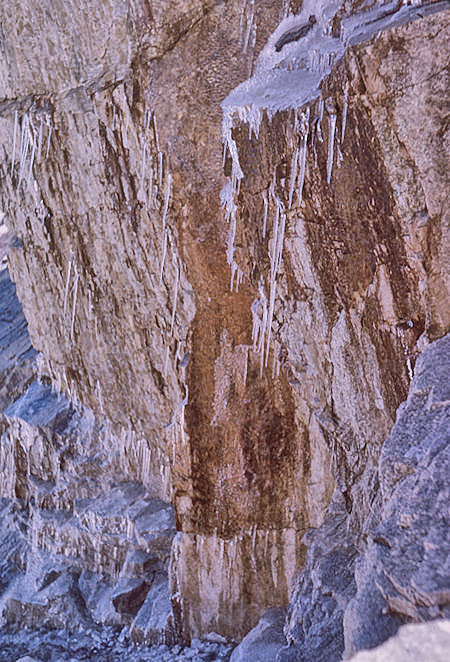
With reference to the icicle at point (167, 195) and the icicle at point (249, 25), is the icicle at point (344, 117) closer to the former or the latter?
the icicle at point (249, 25)

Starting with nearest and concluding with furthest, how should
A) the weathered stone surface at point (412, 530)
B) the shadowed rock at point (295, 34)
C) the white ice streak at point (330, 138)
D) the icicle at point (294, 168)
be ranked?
the weathered stone surface at point (412, 530), the white ice streak at point (330, 138), the icicle at point (294, 168), the shadowed rock at point (295, 34)

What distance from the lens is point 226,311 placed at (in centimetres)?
600

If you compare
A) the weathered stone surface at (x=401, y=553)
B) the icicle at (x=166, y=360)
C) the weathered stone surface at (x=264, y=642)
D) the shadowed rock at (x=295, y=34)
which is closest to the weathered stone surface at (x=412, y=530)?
the weathered stone surface at (x=401, y=553)

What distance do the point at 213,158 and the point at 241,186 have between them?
0.97m

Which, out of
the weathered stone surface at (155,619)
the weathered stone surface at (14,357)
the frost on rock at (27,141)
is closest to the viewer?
the frost on rock at (27,141)

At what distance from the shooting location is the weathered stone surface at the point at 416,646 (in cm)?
198

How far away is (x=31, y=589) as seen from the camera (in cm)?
789

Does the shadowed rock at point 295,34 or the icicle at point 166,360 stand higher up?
the shadowed rock at point 295,34

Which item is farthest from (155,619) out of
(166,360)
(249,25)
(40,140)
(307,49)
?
(249,25)

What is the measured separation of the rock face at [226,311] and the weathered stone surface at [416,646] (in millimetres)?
164

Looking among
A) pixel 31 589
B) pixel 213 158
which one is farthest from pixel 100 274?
pixel 31 589

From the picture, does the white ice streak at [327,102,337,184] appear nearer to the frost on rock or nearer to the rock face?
the rock face

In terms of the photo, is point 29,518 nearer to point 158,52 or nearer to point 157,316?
point 157,316

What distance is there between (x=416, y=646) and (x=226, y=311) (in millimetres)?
4165
